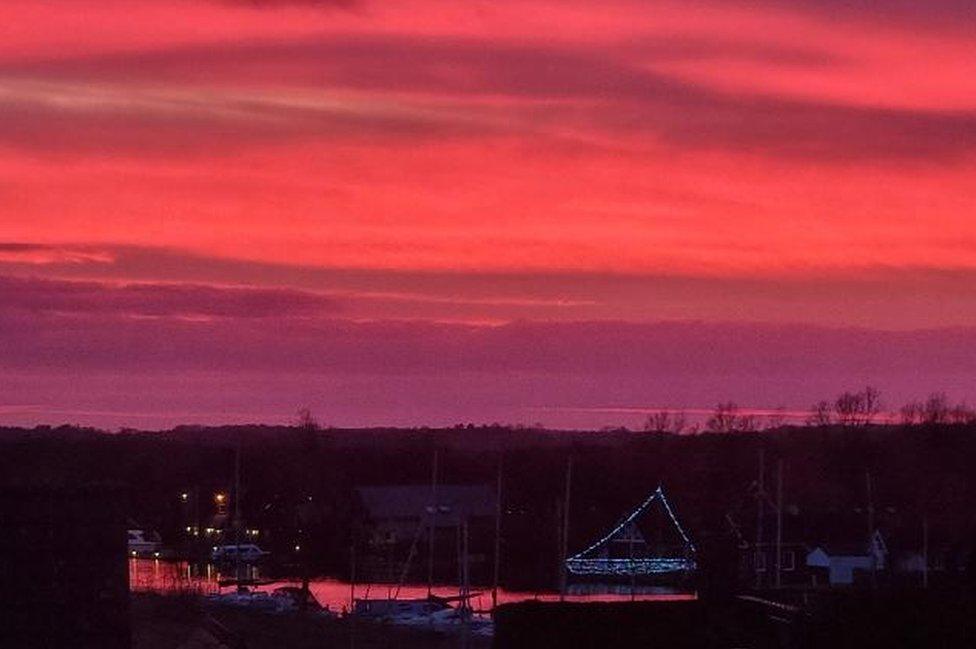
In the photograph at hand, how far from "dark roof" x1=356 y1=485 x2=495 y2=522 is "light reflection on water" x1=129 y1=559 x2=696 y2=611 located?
37.4 feet

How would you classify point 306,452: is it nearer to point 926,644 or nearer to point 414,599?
point 414,599

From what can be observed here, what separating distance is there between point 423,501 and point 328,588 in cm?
2077

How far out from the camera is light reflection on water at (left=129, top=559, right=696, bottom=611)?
85062 mm

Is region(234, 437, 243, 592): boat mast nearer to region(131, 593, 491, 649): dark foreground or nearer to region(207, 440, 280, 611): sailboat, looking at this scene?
region(207, 440, 280, 611): sailboat

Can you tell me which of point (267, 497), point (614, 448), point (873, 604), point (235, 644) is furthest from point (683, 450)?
point (873, 604)

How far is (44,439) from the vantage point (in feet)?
74.3

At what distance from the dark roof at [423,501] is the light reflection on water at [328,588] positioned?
11410 millimetres

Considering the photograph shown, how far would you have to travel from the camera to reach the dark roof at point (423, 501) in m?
123

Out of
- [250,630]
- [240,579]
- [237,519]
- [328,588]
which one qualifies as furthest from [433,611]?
[237,519]

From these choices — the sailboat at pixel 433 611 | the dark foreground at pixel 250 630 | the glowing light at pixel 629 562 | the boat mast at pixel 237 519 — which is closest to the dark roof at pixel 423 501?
the boat mast at pixel 237 519

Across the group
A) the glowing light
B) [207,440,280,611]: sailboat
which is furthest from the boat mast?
the glowing light

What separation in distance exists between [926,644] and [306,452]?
119786 mm

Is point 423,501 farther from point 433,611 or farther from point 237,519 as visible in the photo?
point 433,611

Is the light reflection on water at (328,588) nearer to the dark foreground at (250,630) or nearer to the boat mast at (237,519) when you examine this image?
the boat mast at (237,519)
